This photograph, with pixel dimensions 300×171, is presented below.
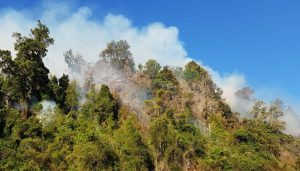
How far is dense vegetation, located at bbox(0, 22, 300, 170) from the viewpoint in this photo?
43.6 m

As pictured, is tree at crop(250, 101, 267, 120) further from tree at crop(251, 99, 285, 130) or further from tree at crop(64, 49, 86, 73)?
tree at crop(64, 49, 86, 73)

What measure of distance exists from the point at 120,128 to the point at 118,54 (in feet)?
88.6

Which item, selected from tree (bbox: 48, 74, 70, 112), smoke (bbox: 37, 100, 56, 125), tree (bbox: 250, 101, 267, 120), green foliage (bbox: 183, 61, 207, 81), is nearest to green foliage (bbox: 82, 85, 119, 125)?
tree (bbox: 48, 74, 70, 112)

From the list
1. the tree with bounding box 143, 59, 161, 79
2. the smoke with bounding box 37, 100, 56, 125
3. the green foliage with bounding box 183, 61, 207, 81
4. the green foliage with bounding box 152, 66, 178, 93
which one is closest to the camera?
the smoke with bounding box 37, 100, 56, 125

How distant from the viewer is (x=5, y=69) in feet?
164

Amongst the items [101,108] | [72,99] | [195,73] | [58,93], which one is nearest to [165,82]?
[195,73]

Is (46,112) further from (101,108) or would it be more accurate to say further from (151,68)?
(151,68)

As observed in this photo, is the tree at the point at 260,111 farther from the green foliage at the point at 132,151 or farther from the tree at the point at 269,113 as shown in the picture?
the green foliage at the point at 132,151

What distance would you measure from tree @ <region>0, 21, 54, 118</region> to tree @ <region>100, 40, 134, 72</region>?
2201 centimetres

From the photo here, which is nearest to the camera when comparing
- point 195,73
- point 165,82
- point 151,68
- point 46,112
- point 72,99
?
point 46,112

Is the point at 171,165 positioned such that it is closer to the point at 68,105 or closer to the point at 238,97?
the point at 68,105

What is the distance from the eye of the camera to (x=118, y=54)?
76.4 metres

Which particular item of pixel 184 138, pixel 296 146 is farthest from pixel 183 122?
pixel 296 146

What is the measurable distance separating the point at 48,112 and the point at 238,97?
2175 inches
